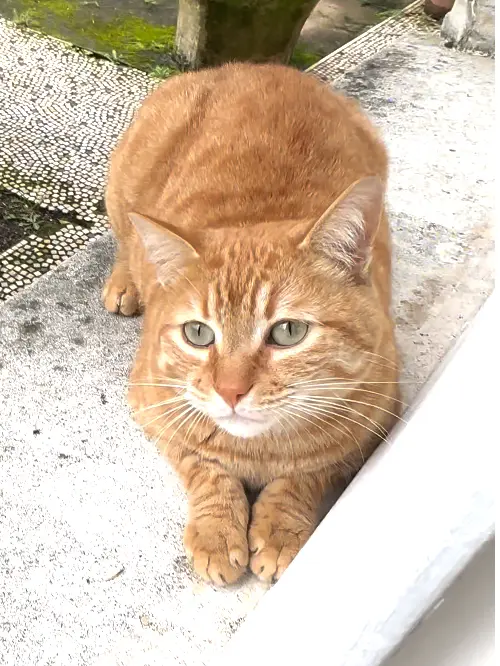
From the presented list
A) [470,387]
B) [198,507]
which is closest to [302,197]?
[198,507]

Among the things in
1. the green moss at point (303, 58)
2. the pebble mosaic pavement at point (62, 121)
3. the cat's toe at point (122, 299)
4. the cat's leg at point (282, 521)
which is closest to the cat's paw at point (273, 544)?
the cat's leg at point (282, 521)

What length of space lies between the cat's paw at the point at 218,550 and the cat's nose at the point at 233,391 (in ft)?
0.99

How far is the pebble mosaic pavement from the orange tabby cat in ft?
1.54

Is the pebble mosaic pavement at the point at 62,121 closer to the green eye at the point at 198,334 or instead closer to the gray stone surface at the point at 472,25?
the gray stone surface at the point at 472,25

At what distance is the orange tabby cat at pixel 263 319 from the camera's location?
3.66ft

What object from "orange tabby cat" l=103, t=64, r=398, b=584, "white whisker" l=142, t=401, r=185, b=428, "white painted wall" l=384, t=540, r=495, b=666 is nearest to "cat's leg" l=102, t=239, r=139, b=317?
"orange tabby cat" l=103, t=64, r=398, b=584

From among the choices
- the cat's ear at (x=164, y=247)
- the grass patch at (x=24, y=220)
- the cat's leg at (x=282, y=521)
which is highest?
the cat's ear at (x=164, y=247)

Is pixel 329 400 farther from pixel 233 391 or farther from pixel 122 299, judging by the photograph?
pixel 122 299

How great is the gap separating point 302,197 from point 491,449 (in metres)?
0.84

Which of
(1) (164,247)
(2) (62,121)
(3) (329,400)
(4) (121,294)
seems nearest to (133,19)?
(2) (62,121)

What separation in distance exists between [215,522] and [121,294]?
71 centimetres

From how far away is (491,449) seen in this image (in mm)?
669

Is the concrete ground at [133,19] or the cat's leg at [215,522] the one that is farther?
the concrete ground at [133,19]

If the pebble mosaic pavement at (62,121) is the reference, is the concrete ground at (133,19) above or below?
above
